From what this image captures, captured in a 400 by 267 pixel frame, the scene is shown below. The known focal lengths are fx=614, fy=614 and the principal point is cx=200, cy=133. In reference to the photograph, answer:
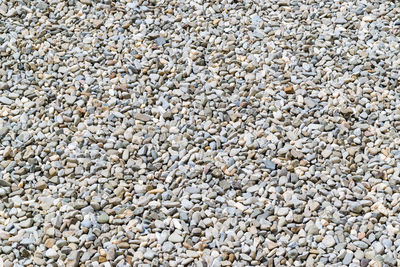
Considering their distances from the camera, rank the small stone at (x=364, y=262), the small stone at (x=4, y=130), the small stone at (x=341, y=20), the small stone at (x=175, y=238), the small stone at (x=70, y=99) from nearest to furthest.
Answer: the small stone at (x=364, y=262), the small stone at (x=175, y=238), the small stone at (x=4, y=130), the small stone at (x=70, y=99), the small stone at (x=341, y=20)

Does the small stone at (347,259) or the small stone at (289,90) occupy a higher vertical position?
the small stone at (289,90)

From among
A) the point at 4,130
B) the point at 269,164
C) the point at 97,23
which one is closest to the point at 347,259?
the point at 269,164

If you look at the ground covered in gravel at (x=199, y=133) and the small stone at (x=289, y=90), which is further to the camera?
the small stone at (x=289, y=90)

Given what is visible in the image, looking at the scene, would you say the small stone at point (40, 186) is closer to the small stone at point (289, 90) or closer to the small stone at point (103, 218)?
the small stone at point (103, 218)

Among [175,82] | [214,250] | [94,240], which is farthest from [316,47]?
[94,240]

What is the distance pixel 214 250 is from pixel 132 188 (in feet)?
1.96

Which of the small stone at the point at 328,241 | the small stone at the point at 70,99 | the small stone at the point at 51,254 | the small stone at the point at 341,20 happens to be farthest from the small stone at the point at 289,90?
the small stone at the point at 51,254

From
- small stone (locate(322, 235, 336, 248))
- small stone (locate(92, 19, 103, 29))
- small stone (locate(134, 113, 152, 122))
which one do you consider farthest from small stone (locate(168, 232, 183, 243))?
small stone (locate(92, 19, 103, 29))

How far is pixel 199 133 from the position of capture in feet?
11.8

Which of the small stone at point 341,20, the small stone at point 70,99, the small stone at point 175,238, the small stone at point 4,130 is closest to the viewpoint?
the small stone at point 175,238

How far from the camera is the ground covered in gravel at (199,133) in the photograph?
311cm

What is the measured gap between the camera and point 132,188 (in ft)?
11.0

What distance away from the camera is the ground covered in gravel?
311 cm

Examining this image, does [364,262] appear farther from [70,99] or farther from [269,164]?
[70,99]
